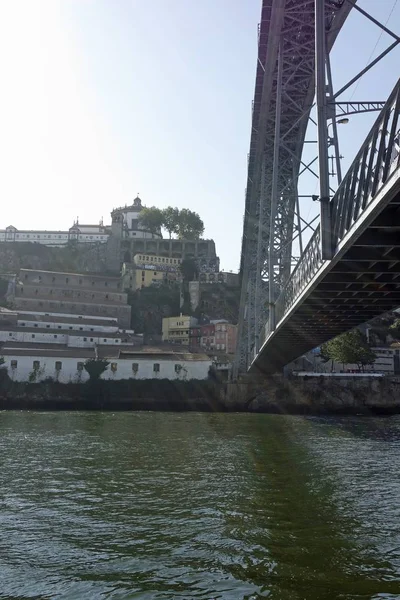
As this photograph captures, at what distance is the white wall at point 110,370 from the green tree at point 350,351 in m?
14.4

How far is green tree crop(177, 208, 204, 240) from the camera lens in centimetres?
10200

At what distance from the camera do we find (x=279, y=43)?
76.2 feet

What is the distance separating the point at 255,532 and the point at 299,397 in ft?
127

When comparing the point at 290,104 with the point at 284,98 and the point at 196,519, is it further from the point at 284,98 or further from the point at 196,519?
the point at 196,519

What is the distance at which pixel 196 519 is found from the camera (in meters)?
13.0

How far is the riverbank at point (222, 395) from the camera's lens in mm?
46750

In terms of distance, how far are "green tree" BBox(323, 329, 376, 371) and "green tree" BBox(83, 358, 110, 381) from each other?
77.3 feet

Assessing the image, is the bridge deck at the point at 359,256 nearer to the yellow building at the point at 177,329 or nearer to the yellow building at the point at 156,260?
the yellow building at the point at 177,329

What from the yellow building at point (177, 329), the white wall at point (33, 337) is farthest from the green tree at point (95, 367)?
the yellow building at point (177, 329)

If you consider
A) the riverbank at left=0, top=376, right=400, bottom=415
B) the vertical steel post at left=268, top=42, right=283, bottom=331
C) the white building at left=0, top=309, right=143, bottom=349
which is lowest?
the riverbank at left=0, top=376, right=400, bottom=415

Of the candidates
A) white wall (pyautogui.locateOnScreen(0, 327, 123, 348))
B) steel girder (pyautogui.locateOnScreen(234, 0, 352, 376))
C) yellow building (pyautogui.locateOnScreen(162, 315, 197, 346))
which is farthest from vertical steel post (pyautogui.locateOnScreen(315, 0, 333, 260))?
yellow building (pyautogui.locateOnScreen(162, 315, 197, 346))

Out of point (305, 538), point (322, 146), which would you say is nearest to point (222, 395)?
point (305, 538)

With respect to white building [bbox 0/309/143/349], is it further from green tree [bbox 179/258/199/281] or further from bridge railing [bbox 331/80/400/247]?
bridge railing [bbox 331/80/400/247]

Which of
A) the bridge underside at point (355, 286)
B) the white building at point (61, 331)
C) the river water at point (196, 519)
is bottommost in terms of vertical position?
the river water at point (196, 519)
